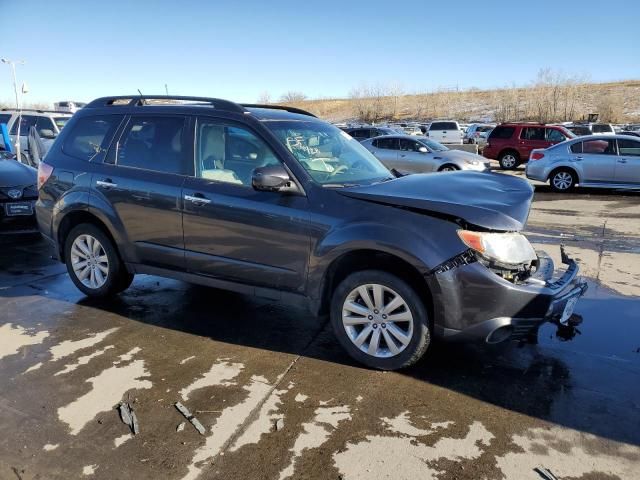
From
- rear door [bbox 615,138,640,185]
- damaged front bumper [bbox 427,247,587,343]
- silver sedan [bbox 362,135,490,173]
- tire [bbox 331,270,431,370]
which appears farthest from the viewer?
silver sedan [bbox 362,135,490,173]

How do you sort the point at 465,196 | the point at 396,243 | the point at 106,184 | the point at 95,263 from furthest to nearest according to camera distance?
1. the point at 95,263
2. the point at 106,184
3. the point at 465,196
4. the point at 396,243

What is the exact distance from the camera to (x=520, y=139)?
21.2 metres

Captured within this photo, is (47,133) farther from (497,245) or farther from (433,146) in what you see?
(497,245)

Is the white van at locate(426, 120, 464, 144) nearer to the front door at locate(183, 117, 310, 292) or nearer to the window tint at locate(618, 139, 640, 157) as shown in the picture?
the window tint at locate(618, 139, 640, 157)

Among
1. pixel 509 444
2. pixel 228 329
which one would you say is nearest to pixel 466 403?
pixel 509 444

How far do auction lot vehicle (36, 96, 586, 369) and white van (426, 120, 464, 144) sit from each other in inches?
1193

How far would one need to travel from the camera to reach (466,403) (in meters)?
3.37

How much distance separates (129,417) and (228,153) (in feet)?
7.27

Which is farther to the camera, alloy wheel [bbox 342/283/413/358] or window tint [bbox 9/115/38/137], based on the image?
window tint [bbox 9/115/38/137]

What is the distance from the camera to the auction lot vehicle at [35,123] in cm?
1450

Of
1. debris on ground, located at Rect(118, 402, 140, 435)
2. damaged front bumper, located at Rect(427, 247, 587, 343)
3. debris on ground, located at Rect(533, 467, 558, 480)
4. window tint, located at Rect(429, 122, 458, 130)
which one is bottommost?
debris on ground, located at Rect(533, 467, 558, 480)

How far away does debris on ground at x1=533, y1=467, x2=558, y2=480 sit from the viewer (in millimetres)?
2652

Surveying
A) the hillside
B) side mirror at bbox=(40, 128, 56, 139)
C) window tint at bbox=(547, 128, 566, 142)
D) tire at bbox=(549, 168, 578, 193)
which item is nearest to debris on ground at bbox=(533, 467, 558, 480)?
tire at bbox=(549, 168, 578, 193)

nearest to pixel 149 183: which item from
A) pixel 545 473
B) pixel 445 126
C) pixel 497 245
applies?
pixel 497 245
